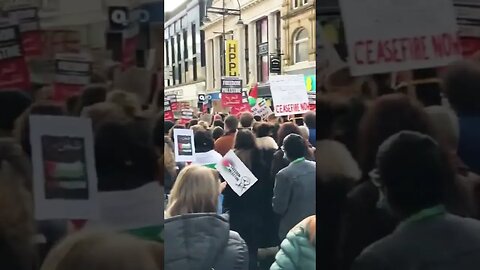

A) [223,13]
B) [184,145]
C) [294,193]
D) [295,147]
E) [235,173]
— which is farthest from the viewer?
[223,13]

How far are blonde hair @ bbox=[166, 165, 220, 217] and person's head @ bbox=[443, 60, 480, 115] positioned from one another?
1.47 metres

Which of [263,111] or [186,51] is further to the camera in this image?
[263,111]

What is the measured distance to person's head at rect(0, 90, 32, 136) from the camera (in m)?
1.16

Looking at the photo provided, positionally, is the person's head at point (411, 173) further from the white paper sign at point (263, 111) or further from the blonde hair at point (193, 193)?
the white paper sign at point (263, 111)

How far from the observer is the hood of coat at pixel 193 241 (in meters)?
2.27

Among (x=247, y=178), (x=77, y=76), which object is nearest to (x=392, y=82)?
(x=77, y=76)

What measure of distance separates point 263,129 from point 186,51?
91 centimetres

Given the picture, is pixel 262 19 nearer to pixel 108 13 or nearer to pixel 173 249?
pixel 173 249

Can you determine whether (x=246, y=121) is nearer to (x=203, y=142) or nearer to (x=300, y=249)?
(x=203, y=142)

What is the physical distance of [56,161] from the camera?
1.19m

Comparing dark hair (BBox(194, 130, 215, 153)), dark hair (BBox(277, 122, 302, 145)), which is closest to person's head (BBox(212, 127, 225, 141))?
dark hair (BBox(194, 130, 215, 153))

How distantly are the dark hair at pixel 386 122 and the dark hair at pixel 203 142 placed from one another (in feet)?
6.39

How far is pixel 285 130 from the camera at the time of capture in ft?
10.5

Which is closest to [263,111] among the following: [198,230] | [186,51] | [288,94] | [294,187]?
[288,94]
